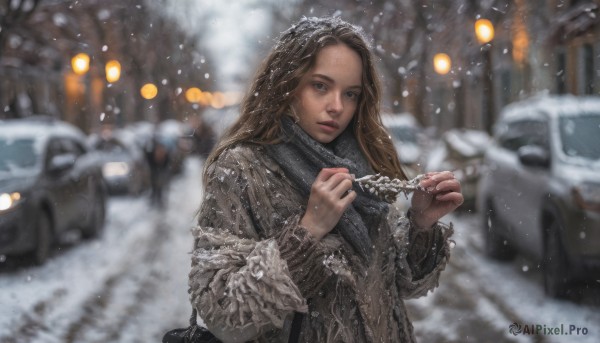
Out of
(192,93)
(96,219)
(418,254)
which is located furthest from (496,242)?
(192,93)

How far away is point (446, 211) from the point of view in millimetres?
2244

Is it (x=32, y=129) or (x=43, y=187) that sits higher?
(x=32, y=129)

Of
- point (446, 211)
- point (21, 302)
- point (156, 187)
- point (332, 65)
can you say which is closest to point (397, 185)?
point (446, 211)

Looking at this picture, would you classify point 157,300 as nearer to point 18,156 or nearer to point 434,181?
point 18,156

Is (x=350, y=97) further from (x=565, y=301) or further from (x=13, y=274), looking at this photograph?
(x=13, y=274)

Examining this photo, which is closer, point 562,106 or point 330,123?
point 330,123

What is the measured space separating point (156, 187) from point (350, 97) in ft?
51.3

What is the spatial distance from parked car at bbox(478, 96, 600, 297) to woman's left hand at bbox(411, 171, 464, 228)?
4987mm

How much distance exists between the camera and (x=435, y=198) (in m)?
2.23

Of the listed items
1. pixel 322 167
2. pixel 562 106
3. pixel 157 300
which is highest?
pixel 562 106

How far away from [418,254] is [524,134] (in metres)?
7.18

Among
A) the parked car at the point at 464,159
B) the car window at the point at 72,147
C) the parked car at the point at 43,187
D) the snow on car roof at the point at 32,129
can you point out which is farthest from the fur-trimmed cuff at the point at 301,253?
the parked car at the point at 464,159

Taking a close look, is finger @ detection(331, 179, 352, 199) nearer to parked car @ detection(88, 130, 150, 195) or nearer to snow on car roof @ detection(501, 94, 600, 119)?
snow on car roof @ detection(501, 94, 600, 119)

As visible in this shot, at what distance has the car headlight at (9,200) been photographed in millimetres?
9125
